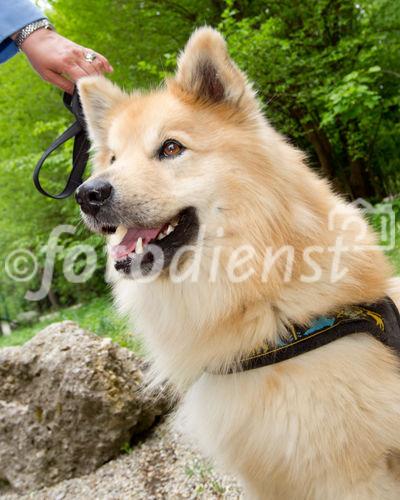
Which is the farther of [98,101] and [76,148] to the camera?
[76,148]

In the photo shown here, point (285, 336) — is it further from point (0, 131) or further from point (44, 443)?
Result: point (0, 131)

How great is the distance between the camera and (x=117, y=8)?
10664 mm

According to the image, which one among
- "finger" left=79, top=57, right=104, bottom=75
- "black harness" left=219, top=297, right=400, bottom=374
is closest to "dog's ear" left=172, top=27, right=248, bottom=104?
"finger" left=79, top=57, right=104, bottom=75

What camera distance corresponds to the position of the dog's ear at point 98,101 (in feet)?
8.21

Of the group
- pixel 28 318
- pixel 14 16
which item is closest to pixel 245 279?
pixel 14 16

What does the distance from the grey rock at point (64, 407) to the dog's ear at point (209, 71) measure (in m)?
2.08

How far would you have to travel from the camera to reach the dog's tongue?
212cm

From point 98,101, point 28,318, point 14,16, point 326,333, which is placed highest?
point 14,16

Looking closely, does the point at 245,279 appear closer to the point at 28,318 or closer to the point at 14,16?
the point at 14,16

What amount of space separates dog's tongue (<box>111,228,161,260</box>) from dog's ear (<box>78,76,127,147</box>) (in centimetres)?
74

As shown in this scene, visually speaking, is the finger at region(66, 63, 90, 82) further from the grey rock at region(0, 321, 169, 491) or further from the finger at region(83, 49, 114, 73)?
the grey rock at region(0, 321, 169, 491)

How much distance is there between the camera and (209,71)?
2.21 meters

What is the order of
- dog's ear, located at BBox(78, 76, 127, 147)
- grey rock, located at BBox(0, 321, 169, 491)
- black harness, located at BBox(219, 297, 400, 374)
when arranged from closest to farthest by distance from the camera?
black harness, located at BBox(219, 297, 400, 374)
dog's ear, located at BBox(78, 76, 127, 147)
grey rock, located at BBox(0, 321, 169, 491)

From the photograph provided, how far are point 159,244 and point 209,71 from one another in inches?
32.1
